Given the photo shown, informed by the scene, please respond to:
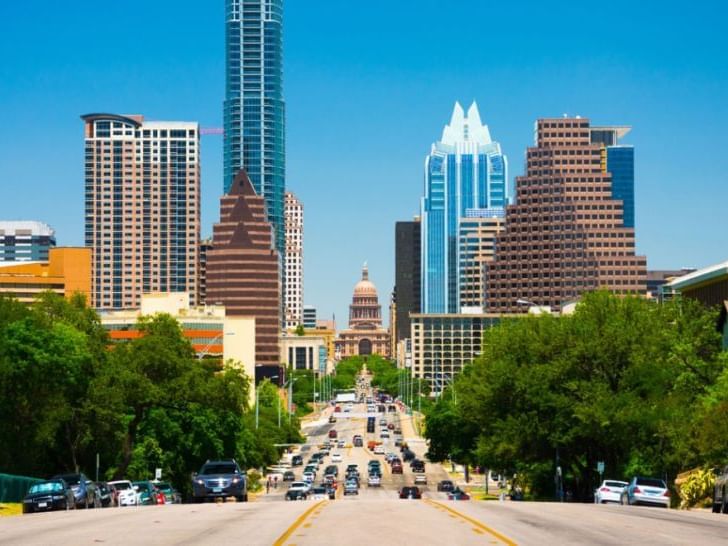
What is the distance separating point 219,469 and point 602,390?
3008 cm

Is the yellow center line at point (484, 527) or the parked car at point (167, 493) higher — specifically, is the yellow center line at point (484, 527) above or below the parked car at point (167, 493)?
above

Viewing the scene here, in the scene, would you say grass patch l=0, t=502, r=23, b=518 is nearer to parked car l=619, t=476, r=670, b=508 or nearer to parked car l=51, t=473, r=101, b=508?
parked car l=51, t=473, r=101, b=508

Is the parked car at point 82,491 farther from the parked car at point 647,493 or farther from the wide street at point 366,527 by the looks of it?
the parked car at point 647,493

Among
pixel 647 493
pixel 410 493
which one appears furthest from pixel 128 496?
pixel 410 493

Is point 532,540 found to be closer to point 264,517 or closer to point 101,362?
point 264,517

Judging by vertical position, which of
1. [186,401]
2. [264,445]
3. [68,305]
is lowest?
[264,445]

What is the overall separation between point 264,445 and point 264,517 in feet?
361

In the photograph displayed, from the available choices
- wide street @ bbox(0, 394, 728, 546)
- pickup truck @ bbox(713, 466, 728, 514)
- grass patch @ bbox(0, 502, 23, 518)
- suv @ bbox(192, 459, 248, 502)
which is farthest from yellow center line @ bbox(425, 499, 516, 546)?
grass patch @ bbox(0, 502, 23, 518)

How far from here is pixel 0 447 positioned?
2817 inches

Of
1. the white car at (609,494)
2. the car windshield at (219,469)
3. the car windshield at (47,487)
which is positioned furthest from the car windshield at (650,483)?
the car windshield at (47,487)

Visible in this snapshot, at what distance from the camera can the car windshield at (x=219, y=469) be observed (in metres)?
50.9

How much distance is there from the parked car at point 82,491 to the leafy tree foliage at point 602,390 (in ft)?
88.2

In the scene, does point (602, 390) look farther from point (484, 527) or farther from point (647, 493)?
point (484, 527)

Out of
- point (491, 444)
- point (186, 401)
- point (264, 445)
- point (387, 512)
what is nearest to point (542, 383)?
point (491, 444)
